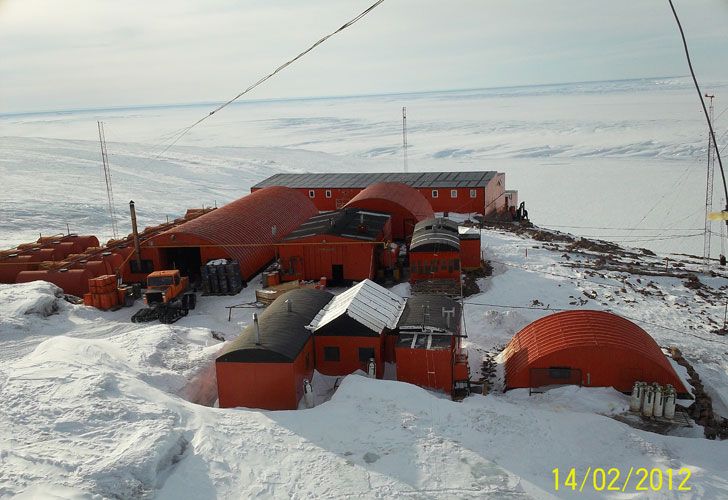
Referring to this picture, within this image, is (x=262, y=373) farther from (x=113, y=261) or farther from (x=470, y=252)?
(x=113, y=261)

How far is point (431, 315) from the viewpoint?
1795cm

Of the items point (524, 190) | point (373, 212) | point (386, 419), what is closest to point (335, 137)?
point (524, 190)

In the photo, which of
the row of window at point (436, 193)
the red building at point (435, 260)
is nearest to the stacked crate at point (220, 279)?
the red building at point (435, 260)

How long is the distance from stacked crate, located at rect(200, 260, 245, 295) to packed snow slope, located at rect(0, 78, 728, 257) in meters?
22.0

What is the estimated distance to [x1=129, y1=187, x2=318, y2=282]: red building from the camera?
25.6 m

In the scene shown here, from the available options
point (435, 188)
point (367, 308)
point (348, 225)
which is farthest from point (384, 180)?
point (367, 308)

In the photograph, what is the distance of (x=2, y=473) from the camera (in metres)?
10.8

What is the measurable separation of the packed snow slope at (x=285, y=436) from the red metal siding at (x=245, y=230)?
6.92 metres

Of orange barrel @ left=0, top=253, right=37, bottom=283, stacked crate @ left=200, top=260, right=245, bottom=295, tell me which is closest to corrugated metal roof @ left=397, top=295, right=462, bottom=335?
stacked crate @ left=200, top=260, right=245, bottom=295

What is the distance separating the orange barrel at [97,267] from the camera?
25.1 m

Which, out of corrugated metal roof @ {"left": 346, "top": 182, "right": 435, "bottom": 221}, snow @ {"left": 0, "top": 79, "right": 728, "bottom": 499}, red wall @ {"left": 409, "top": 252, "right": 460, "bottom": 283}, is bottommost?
snow @ {"left": 0, "top": 79, "right": 728, "bottom": 499}

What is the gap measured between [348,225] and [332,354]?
1088 cm

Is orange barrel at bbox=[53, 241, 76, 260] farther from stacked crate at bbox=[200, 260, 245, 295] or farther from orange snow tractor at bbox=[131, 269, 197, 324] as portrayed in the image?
stacked crate at bbox=[200, 260, 245, 295]

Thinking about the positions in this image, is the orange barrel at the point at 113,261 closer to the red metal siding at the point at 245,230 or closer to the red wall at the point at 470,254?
the red metal siding at the point at 245,230
